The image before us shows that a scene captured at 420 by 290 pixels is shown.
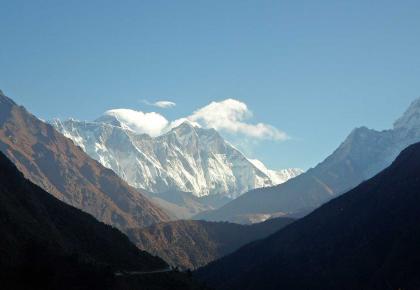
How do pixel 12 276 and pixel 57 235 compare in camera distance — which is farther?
pixel 57 235

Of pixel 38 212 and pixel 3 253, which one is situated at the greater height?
pixel 38 212

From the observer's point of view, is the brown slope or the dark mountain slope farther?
the dark mountain slope

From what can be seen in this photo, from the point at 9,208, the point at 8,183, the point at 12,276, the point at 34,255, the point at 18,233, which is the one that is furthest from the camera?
the point at 8,183

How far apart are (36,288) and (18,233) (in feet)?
77.3

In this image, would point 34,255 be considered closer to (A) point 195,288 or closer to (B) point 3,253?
(B) point 3,253

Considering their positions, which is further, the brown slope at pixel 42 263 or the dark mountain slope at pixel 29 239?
the dark mountain slope at pixel 29 239

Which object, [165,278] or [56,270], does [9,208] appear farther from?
[165,278]

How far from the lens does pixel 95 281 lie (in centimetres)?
14712

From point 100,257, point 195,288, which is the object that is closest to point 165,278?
point 195,288

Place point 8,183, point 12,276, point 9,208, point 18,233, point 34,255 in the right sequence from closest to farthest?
point 12,276 < point 34,255 < point 18,233 < point 9,208 < point 8,183

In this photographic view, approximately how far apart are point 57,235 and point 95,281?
41641 mm

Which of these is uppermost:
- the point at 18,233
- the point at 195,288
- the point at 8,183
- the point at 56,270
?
the point at 8,183

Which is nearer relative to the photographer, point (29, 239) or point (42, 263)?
point (42, 263)

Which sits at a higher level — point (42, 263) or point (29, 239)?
point (29, 239)
